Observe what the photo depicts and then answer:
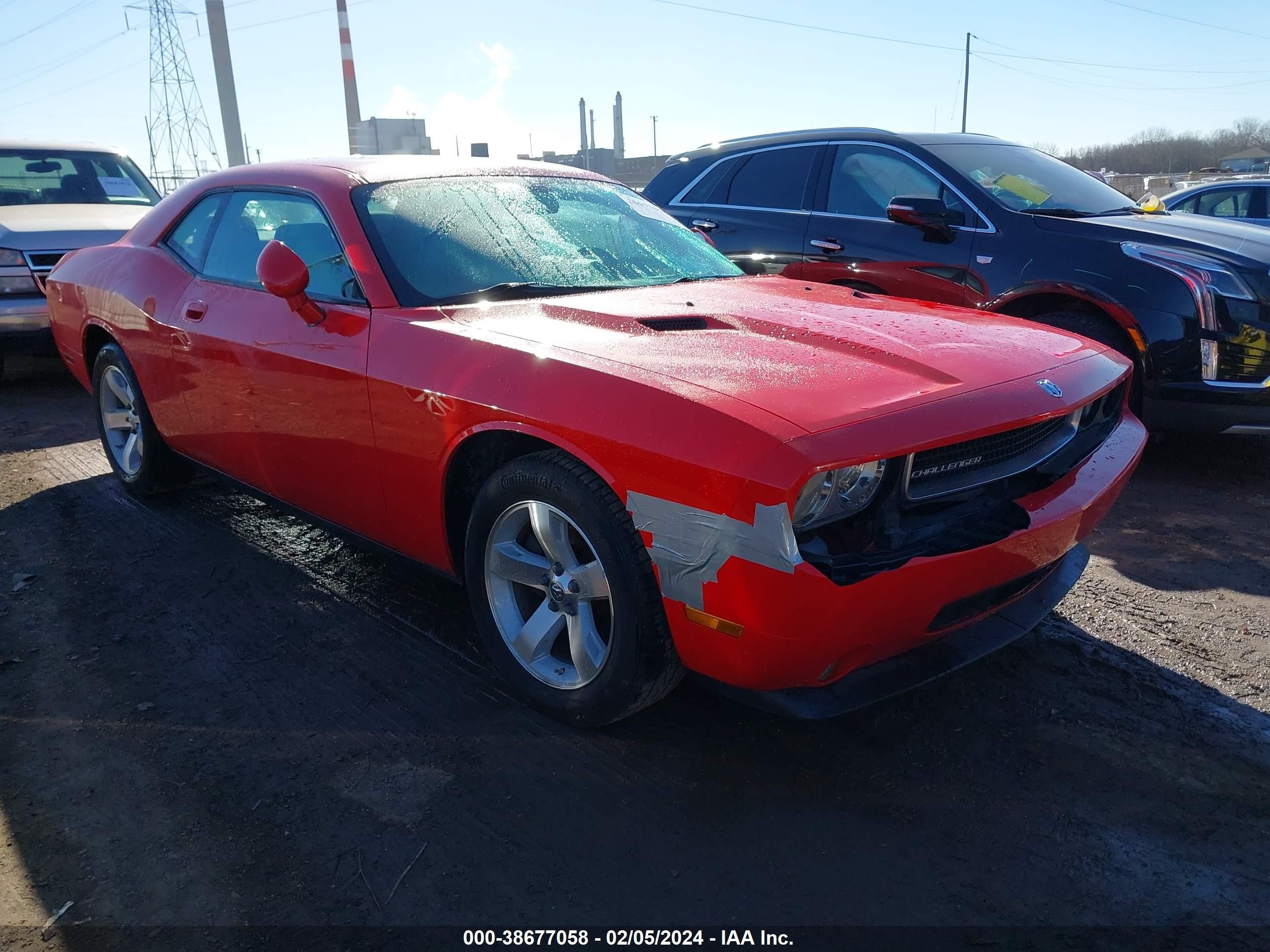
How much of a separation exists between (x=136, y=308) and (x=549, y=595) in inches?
103

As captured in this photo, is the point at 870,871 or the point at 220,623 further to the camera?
the point at 220,623

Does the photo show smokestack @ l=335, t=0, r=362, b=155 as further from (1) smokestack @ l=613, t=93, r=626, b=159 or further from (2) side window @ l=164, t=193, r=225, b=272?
(2) side window @ l=164, t=193, r=225, b=272

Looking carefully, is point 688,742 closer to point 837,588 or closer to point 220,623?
point 837,588

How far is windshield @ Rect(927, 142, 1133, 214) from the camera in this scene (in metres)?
5.09

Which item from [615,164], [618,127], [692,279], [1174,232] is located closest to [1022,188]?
[1174,232]

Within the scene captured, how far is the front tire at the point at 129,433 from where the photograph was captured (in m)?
4.29

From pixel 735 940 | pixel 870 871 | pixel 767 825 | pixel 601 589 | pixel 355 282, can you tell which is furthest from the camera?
pixel 355 282

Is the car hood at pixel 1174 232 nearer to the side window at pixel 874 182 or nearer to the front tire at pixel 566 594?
the side window at pixel 874 182

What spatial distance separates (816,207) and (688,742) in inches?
155

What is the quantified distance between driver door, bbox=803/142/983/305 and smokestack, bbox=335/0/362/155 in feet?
203

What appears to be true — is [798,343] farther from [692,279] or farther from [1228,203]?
[1228,203]

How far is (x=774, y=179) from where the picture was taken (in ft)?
19.2

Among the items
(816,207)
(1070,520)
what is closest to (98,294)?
(816,207)

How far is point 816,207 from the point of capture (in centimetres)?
561
